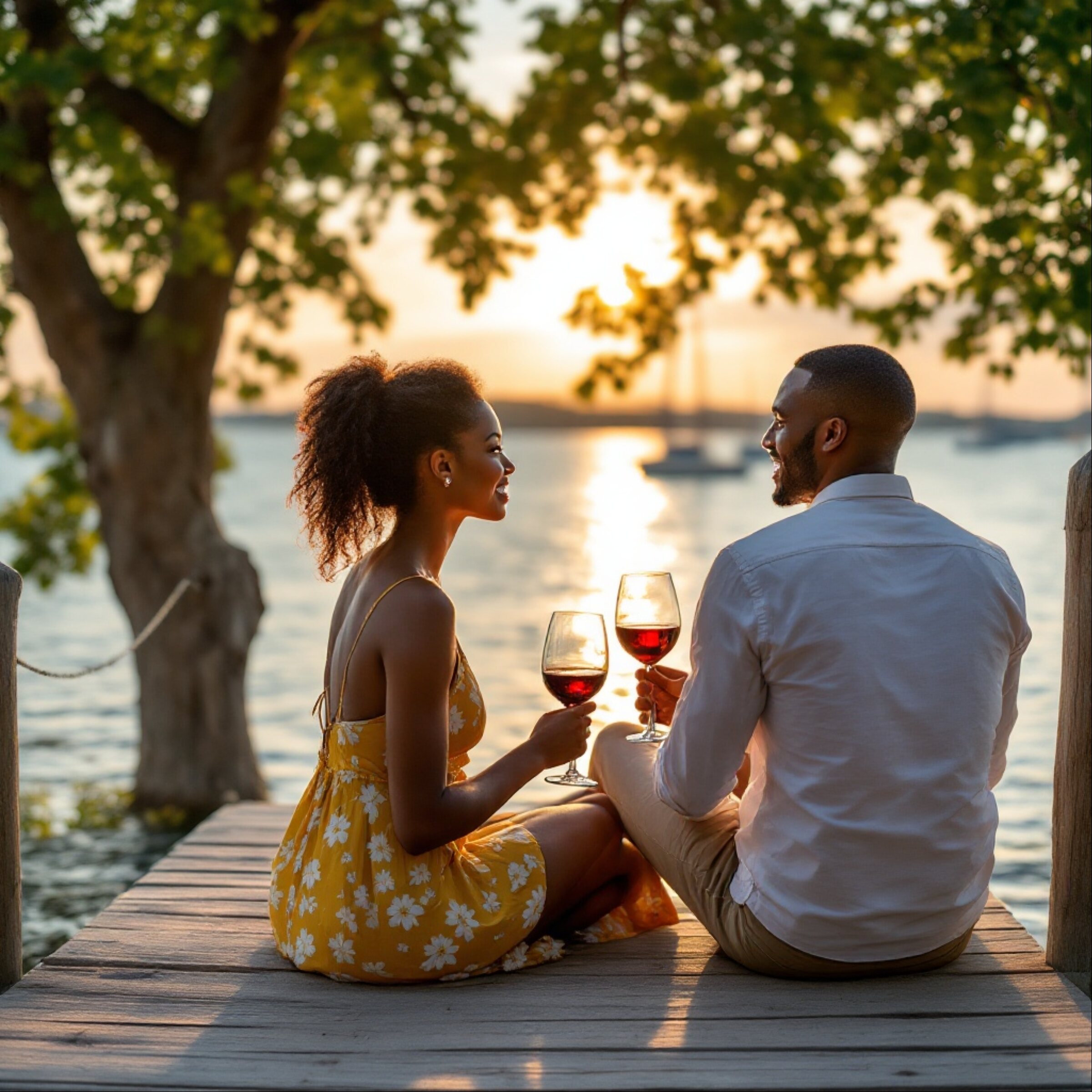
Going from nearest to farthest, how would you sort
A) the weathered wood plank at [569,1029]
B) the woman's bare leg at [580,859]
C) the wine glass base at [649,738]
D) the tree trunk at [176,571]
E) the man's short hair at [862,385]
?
the weathered wood plank at [569,1029] → the man's short hair at [862,385] → the woman's bare leg at [580,859] → the wine glass base at [649,738] → the tree trunk at [176,571]

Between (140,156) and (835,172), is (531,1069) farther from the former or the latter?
(140,156)

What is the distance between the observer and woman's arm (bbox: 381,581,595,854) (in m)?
3.04

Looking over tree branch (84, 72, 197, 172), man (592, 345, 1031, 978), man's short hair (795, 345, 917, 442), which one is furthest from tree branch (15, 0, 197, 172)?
man (592, 345, 1031, 978)

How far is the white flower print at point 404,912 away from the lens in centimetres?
318

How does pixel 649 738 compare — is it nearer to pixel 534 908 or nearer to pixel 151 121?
pixel 534 908

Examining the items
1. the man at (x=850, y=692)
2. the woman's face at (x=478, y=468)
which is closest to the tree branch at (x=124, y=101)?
the woman's face at (x=478, y=468)

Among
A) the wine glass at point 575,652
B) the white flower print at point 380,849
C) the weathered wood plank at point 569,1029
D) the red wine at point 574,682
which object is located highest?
the wine glass at point 575,652

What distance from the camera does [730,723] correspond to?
2957mm

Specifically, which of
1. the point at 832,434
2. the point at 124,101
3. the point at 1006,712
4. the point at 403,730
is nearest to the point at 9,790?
the point at 403,730

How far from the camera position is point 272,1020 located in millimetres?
3039

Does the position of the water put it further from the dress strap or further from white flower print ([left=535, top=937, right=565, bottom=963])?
white flower print ([left=535, top=937, right=565, bottom=963])

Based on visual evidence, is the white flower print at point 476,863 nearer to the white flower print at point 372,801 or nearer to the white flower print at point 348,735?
the white flower print at point 372,801

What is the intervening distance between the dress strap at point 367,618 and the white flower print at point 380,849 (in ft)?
1.00

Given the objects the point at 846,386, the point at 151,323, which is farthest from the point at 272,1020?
the point at 151,323
